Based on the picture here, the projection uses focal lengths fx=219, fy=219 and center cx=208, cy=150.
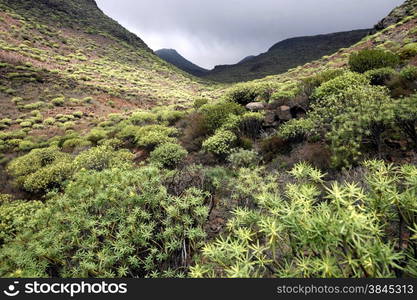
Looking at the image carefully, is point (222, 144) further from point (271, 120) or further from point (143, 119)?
point (143, 119)

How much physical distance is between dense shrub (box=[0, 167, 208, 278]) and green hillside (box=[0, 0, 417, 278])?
28mm

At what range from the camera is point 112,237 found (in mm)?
→ 3422

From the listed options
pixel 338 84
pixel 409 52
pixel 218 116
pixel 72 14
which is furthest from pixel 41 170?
pixel 72 14

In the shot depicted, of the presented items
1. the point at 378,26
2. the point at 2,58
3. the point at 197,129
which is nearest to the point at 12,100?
the point at 2,58

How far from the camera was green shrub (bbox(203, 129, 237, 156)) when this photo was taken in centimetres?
785

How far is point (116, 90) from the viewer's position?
28.6 metres

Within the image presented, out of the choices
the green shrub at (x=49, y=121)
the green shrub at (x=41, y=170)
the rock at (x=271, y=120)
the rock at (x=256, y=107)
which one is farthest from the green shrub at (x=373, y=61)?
the green shrub at (x=49, y=121)

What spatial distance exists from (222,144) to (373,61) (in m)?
8.08

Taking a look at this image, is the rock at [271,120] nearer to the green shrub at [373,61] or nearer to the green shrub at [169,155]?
the green shrub at [169,155]

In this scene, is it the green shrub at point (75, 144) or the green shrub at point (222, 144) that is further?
the green shrub at point (75, 144)

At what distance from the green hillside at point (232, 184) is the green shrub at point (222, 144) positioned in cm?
5

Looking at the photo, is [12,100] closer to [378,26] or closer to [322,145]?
[322,145]

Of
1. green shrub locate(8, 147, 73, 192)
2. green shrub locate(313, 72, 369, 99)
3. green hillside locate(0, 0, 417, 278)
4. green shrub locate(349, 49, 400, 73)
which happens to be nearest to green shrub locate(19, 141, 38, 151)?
green hillside locate(0, 0, 417, 278)

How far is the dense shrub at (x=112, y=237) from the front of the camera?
117 inches
